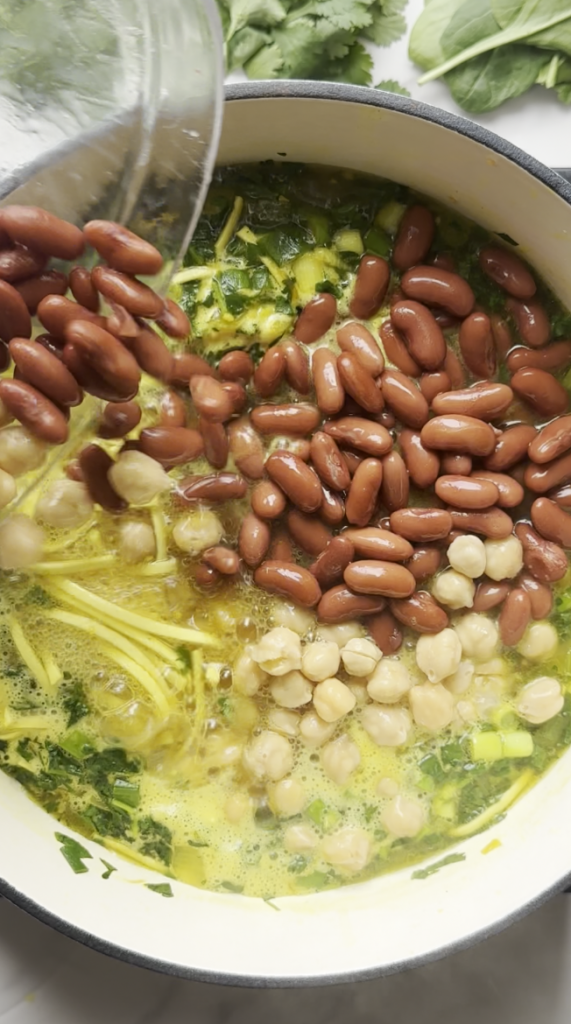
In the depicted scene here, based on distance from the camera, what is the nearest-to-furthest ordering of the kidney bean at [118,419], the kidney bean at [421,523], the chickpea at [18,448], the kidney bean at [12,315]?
the kidney bean at [12,315]
the chickpea at [18,448]
the kidney bean at [118,419]
the kidney bean at [421,523]

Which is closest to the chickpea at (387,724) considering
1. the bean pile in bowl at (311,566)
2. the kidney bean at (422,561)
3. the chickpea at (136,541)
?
the bean pile in bowl at (311,566)

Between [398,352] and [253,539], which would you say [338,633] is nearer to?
[253,539]

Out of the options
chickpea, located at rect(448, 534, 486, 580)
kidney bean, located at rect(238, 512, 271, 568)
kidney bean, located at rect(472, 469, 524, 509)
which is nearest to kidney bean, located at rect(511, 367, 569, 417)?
kidney bean, located at rect(472, 469, 524, 509)

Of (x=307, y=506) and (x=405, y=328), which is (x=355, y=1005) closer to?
(x=307, y=506)

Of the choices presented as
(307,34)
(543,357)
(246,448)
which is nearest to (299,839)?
(246,448)

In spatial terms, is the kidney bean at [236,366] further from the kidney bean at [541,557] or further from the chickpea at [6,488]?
the kidney bean at [541,557]

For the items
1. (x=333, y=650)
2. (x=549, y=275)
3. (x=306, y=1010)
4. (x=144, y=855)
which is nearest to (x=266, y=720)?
(x=333, y=650)
